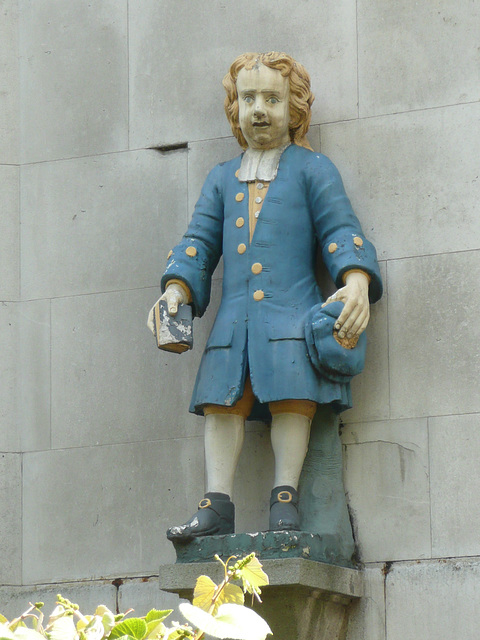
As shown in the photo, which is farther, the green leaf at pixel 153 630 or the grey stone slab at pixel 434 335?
the grey stone slab at pixel 434 335

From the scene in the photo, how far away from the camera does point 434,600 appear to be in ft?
17.8

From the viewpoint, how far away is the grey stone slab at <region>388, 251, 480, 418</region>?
563 centimetres

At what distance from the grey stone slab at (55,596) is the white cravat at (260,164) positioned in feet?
6.02

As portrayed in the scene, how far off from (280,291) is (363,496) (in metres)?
0.89

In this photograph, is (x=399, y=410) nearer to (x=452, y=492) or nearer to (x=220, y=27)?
(x=452, y=492)

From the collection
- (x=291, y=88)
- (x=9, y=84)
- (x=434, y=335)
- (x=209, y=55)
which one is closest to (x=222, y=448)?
(x=434, y=335)

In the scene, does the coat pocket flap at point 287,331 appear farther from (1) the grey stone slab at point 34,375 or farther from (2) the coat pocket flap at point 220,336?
(1) the grey stone slab at point 34,375

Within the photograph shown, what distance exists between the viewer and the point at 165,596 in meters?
5.88

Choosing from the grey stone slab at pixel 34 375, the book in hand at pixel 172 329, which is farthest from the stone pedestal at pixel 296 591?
the grey stone slab at pixel 34 375

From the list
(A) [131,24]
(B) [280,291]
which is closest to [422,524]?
(B) [280,291]

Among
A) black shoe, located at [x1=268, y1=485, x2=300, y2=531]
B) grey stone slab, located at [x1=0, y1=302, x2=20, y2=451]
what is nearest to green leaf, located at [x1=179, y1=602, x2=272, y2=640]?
black shoe, located at [x1=268, y1=485, x2=300, y2=531]

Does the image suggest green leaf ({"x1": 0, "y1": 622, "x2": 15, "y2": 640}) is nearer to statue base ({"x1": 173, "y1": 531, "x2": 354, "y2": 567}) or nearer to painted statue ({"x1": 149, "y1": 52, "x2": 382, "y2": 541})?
statue base ({"x1": 173, "y1": 531, "x2": 354, "y2": 567})

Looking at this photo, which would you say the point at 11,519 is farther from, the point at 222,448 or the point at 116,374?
the point at 222,448

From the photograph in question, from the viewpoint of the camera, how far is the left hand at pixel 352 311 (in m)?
5.38
